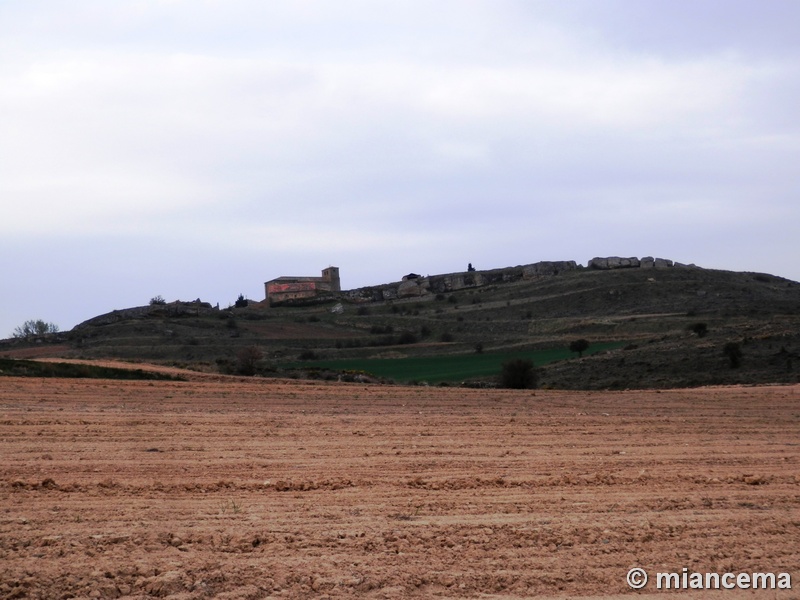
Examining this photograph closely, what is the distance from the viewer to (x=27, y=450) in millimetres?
14930

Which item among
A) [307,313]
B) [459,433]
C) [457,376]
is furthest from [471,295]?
[459,433]

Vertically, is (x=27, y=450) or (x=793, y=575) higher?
(x=27, y=450)

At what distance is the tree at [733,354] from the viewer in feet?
131

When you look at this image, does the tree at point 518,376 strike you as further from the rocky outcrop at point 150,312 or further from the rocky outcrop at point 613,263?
the rocky outcrop at point 613,263

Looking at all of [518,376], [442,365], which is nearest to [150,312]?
[442,365]

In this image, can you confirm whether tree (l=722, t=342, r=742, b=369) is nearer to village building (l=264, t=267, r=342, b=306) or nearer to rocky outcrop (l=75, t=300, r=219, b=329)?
rocky outcrop (l=75, t=300, r=219, b=329)

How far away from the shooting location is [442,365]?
59281 millimetres

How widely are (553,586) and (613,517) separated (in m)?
2.54

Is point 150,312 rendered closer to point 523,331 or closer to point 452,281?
point 523,331

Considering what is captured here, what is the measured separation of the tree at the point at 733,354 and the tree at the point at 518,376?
27.2ft

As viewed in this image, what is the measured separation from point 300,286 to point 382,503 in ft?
397

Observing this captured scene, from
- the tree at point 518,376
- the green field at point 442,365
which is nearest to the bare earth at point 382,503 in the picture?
the tree at point 518,376

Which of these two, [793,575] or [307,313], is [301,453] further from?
[307,313]

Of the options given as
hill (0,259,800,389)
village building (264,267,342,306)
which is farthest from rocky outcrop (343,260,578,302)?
village building (264,267,342,306)
